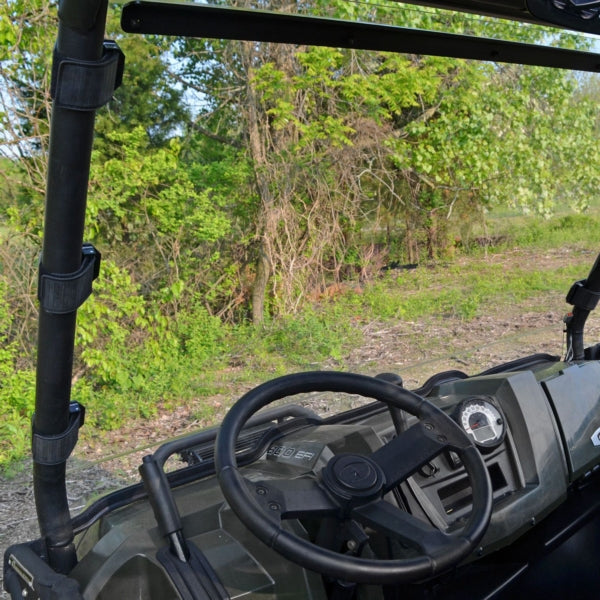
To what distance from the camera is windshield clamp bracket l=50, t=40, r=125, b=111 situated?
139 cm

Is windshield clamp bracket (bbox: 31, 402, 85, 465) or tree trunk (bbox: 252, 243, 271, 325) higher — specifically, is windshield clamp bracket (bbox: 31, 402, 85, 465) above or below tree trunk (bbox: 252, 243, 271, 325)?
below

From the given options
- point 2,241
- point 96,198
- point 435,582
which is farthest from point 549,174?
point 435,582

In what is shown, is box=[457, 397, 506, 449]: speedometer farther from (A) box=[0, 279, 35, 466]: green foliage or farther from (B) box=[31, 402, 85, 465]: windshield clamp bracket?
(A) box=[0, 279, 35, 466]: green foliage

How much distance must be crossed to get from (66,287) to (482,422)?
1.28m

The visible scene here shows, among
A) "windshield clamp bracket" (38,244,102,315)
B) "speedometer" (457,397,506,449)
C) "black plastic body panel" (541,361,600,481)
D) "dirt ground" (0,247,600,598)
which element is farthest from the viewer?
"dirt ground" (0,247,600,598)

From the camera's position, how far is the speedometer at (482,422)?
219 cm

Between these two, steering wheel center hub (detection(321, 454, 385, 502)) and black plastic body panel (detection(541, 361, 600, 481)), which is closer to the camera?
steering wheel center hub (detection(321, 454, 385, 502))

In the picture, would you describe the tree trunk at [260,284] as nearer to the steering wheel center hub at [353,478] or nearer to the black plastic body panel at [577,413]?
the black plastic body panel at [577,413]

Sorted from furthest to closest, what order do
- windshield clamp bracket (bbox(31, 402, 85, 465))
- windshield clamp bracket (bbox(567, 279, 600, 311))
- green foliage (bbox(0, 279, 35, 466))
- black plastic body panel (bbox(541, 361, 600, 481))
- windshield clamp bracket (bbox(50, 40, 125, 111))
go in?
green foliage (bbox(0, 279, 35, 466))
windshield clamp bracket (bbox(567, 279, 600, 311))
black plastic body panel (bbox(541, 361, 600, 481))
windshield clamp bracket (bbox(31, 402, 85, 465))
windshield clamp bracket (bbox(50, 40, 125, 111))

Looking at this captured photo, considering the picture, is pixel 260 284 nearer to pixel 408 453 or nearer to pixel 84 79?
pixel 408 453

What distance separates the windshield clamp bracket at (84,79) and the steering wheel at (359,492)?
732mm

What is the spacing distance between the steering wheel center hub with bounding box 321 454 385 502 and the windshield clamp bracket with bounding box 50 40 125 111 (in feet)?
3.00

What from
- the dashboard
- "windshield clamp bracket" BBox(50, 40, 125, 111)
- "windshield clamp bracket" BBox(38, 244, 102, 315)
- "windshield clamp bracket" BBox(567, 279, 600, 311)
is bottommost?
the dashboard

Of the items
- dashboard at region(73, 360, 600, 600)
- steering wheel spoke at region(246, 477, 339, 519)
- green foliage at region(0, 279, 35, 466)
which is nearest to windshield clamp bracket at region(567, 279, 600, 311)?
dashboard at region(73, 360, 600, 600)
